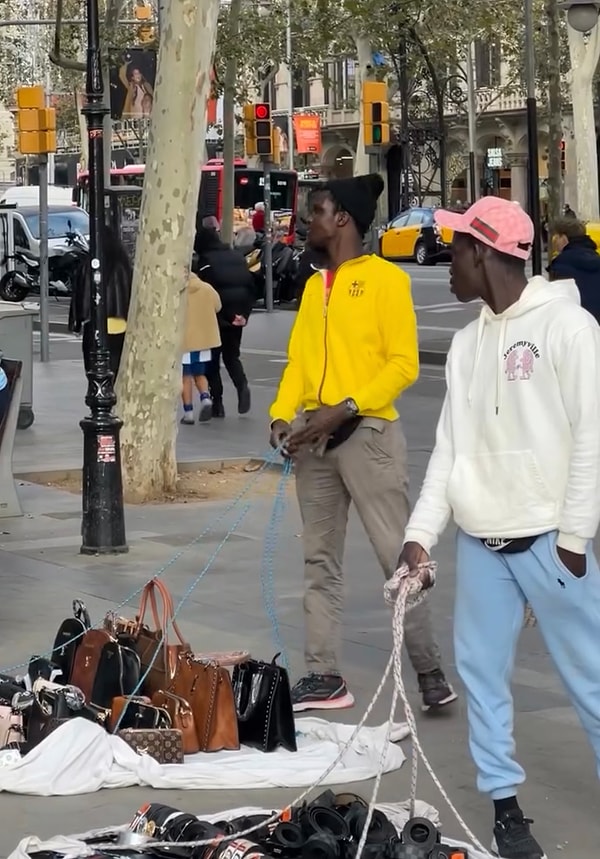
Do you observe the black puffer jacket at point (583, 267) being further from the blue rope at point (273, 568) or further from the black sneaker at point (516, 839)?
the black sneaker at point (516, 839)

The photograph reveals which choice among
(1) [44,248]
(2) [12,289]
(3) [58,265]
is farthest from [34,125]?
(3) [58,265]

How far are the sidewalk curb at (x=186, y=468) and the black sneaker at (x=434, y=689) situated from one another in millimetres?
6408

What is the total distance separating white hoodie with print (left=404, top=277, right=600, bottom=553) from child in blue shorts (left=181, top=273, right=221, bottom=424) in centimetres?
1061

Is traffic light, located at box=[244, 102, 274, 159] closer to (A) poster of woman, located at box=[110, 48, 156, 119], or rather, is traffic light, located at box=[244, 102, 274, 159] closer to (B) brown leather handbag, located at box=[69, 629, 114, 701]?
(A) poster of woman, located at box=[110, 48, 156, 119]

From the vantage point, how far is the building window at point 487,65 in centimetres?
6625

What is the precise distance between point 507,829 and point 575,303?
1.44 meters

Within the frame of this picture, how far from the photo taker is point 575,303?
4.69m

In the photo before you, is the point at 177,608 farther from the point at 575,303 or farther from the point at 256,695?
the point at 575,303

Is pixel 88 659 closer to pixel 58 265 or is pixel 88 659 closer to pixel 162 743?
pixel 162 743

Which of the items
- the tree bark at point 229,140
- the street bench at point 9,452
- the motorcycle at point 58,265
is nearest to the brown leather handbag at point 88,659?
the street bench at point 9,452

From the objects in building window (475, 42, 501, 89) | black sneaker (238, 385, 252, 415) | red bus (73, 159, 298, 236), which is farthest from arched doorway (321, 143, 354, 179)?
black sneaker (238, 385, 252, 415)

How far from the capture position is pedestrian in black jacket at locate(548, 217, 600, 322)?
14.0m

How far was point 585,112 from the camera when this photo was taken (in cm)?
3862

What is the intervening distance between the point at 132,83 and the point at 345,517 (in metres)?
31.5
